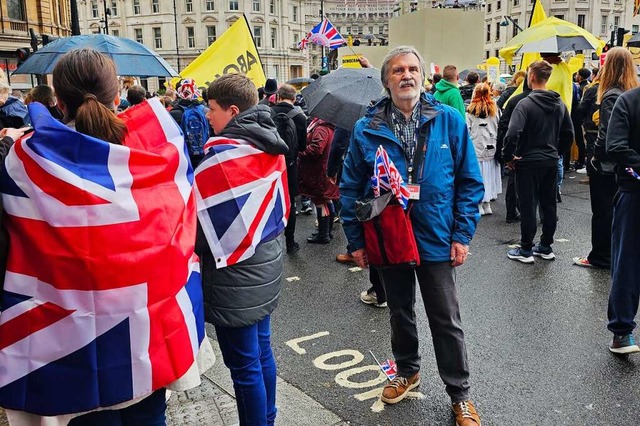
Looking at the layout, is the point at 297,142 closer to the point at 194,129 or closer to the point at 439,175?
the point at 194,129

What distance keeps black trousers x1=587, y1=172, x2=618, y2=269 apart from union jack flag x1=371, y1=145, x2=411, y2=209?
12.6 ft

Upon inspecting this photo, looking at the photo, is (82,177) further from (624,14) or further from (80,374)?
(624,14)

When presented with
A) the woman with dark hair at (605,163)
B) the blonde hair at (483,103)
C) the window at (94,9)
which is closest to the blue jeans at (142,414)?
the woman with dark hair at (605,163)

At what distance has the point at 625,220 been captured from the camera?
4.23 meters

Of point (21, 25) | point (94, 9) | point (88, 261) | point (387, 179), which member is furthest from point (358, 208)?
point (94, 9)

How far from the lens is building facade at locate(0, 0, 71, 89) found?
115ft

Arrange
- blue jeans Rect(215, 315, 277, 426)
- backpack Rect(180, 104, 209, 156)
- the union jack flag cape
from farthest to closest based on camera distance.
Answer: backpack Rect(180, 104, 209, 156), blue jeans Rect(215, 315, 277, 426), the union jack flag cape

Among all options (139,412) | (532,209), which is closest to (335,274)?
(532,209)

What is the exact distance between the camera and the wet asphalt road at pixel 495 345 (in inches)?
141

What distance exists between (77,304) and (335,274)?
15.4ft

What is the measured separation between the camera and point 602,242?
6.40 metres

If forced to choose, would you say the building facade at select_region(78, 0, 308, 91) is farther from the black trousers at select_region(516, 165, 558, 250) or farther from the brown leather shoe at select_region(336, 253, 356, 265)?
the black trousers at select_region(516, 165, 558, 250)

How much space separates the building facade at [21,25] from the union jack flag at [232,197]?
3528 cm

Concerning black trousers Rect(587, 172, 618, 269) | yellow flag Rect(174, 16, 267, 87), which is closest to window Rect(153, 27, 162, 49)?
yellow flag Rect(174, 16, 267, 87)
